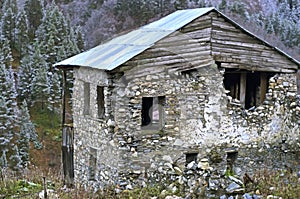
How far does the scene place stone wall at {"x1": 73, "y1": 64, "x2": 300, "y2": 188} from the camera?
1016cm

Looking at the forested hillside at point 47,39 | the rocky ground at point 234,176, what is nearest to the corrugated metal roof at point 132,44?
the rocky ground at point 234,176

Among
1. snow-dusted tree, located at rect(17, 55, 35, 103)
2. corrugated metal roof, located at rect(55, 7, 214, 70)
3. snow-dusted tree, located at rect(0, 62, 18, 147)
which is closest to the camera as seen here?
corrugated metal roof, located at rect(55, 7, 214, 70)

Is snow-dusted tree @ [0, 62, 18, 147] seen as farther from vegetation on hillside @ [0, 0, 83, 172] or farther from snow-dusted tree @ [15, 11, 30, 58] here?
snow-dusted tree @ [15, 11, 30, 58]

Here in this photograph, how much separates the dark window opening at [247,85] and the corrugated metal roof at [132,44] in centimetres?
102

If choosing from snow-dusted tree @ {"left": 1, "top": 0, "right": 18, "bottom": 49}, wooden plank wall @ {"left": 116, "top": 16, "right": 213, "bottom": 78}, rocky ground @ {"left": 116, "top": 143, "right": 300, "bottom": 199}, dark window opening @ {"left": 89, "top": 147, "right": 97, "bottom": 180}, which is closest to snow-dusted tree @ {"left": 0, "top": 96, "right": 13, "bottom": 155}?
snow-dusted tree @ {"left": 1, "top": 0, "right": 18, "bottom": 49}

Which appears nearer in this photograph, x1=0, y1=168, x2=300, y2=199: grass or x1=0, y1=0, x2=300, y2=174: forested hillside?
x1=0, y1=168, x2=300, y2=199: grass

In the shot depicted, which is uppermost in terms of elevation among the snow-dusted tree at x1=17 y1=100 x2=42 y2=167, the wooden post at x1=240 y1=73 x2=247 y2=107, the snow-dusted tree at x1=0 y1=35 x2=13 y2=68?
the snow-dusted tree at x1=0 y1=35 x2=13 y2=68

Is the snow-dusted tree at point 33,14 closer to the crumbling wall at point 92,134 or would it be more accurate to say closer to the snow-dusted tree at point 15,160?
the snow-dusted tree at point 15,160

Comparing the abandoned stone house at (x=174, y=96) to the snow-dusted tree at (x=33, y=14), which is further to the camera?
the snow-dusted tree at (x=33, y=14)

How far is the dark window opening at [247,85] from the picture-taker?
12.1m

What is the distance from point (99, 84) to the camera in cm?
1053

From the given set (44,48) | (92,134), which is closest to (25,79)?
(44,48)

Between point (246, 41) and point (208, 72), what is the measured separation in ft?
4.70

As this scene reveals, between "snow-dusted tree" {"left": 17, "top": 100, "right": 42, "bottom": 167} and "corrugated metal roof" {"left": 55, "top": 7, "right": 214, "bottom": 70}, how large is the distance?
1813 cm
